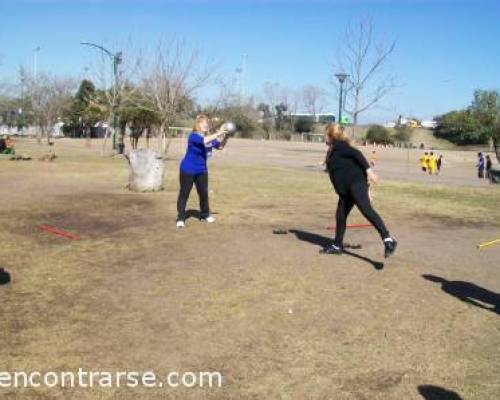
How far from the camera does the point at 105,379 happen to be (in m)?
3.62

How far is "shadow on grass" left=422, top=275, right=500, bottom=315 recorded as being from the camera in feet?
17.7

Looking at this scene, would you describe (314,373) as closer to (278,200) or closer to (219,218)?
(219,218)

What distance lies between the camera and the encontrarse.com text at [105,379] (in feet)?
11.6

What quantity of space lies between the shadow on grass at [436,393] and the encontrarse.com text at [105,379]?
1270mm

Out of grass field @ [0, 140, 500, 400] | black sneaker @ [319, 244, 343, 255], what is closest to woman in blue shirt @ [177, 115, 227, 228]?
grass field @ [0, 140, 500, 400]

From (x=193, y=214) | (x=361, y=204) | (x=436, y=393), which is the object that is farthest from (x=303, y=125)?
(x=436, y=393)

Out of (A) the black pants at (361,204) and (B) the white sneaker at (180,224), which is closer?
(A) the black pants at (361,204)

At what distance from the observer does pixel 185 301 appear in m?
5.24

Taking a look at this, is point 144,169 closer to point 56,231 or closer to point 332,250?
point 56,231

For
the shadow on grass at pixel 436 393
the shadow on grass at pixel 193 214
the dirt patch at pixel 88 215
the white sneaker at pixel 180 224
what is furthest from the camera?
the shadow on grass at pixel 193 214

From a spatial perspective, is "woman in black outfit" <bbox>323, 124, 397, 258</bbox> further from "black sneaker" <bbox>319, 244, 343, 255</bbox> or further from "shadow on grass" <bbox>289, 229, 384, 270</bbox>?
"shadow on grass" <bbox>289, 229, 384, 270</bbox>

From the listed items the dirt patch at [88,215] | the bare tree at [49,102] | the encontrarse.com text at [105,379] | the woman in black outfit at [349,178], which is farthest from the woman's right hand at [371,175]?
the bare tree at [49,102]

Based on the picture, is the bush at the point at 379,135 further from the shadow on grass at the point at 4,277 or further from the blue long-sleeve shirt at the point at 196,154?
the shadow on grass at the point at 4,277

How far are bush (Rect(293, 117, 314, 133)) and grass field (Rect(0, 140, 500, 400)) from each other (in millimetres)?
79174
